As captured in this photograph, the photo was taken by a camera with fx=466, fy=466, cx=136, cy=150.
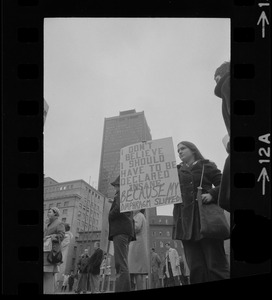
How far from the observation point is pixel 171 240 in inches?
98.6

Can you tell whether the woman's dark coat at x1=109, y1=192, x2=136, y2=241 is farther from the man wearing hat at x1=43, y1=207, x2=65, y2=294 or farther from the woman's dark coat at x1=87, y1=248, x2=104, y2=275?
the man wearing hat at x1=43, y1=207, x2=65, y2=294

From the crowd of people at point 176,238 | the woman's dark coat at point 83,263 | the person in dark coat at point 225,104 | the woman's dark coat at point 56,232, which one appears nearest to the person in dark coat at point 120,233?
the crowd of people at point 176,238

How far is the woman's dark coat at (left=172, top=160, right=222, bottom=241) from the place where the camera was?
249 centimetres

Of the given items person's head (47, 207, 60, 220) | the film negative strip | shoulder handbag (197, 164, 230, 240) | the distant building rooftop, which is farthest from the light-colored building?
shoulder handbag (197, 164, 230, 240)

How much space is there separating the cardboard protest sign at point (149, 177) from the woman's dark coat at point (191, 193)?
39 mm

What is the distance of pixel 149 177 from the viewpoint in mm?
2451

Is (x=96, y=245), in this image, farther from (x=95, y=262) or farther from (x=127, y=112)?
(x=127, y=112)

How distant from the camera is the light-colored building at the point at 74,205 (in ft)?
8.25

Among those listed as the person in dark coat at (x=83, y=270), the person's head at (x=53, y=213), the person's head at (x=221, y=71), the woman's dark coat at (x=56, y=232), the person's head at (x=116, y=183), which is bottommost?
the person in dark coat at (x=83, y=270)
